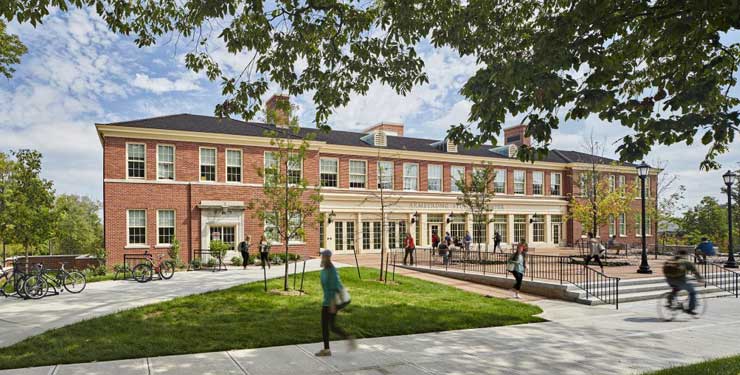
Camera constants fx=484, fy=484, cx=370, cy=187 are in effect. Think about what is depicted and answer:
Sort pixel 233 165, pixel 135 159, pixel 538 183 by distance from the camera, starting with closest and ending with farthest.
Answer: pixel 135 159 → pixel 233 165 → pixel 538 183

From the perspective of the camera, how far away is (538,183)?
42594 mm

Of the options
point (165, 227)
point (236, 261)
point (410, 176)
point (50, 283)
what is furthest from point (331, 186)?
point (50, 283)

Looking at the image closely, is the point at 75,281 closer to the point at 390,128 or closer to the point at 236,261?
the point at 236,261

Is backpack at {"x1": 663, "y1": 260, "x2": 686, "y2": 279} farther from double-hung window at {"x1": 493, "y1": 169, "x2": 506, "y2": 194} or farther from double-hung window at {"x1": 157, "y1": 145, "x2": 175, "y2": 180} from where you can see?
double-hung window at {"x1": 493, "y1": 169, "x2": 506, "y2": 194}

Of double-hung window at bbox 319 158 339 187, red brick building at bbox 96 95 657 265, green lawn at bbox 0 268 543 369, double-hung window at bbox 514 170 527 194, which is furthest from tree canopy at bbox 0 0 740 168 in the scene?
double-hung window at bbox 514 170 527 194

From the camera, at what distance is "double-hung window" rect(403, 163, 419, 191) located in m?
36.3

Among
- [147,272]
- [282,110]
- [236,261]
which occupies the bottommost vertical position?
[236,261]

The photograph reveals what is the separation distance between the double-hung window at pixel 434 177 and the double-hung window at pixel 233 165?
14857mm

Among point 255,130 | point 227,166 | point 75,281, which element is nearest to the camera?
point 75,281

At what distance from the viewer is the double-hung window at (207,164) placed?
27.6 metres

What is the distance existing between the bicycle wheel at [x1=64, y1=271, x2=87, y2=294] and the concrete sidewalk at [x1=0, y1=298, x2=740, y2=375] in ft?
29.7

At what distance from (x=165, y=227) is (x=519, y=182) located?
28.6 metres

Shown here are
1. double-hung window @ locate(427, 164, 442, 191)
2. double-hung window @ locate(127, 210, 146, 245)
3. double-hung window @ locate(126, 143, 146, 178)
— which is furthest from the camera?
double-hung window @ locate(427, 164, 442, 191)

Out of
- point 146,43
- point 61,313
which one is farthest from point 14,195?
point 146,43
